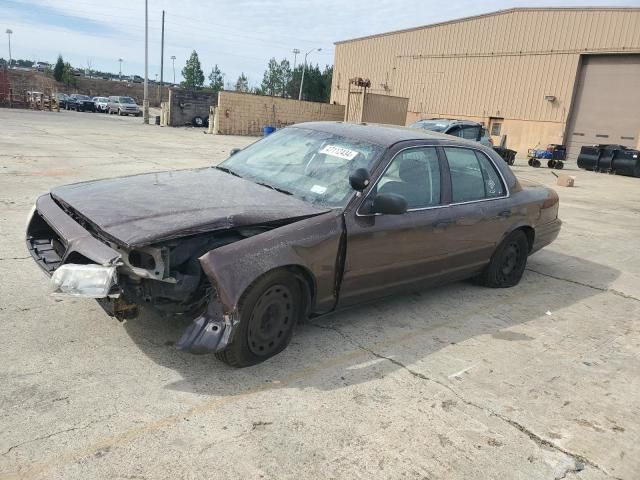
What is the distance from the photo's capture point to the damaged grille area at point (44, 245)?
11.9 feet

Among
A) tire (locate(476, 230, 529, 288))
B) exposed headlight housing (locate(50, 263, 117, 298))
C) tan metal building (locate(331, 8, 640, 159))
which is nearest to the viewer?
exposed headlight housing (locate(50, 263, 117, 298))

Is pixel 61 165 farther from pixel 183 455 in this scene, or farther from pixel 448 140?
pixel 183 455

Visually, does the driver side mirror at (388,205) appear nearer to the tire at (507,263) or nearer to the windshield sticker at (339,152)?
the windshield sticker at (339,152)

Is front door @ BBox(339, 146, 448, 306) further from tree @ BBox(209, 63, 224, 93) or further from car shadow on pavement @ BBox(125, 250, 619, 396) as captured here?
tree @ BBox(209, 63, 224, 93)

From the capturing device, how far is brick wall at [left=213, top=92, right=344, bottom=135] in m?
29.4

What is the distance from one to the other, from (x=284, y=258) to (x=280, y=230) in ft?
0.63

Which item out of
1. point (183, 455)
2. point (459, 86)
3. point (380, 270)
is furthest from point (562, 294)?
point (459, 86)

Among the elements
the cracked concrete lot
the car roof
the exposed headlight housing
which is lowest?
the cracked concrete lot

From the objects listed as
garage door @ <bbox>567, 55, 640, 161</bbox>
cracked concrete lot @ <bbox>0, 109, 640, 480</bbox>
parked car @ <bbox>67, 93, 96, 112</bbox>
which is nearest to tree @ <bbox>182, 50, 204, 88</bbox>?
parked car @ <bbox>67, 93, 96, 112</bbox>

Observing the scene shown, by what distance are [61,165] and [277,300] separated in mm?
9937

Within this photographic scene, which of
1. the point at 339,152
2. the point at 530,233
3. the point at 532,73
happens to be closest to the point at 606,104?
the point at 532,73

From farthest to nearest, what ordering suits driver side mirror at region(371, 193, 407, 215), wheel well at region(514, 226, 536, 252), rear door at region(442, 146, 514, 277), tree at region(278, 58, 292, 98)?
1. tree at region(278, 58, 292, 98)
2. wheel well at region(514, 226, 536, 252)
3. rear door at region(442, 146, 514, 277)
4. driver side mirror at region(371, 193, 407, 215)

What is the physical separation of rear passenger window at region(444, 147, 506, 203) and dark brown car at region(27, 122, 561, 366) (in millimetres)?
17

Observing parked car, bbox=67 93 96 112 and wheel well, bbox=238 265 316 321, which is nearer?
wheel well, bbox=238 265 316 321
